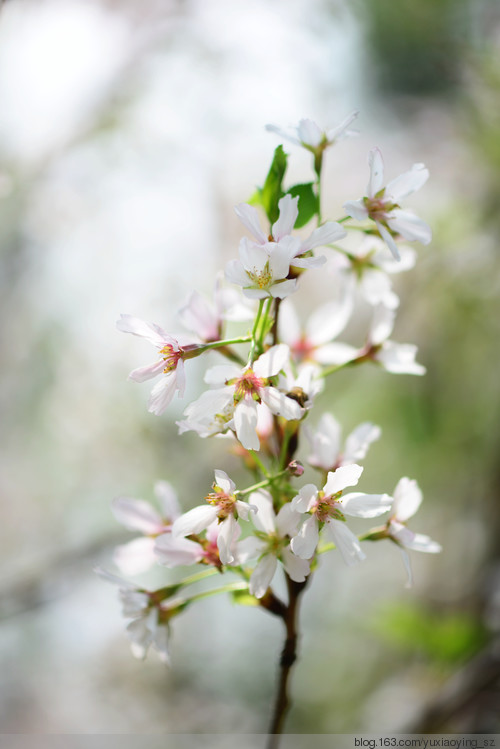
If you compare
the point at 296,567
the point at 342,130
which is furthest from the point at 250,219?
the point at 296,567

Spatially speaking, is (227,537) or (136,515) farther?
(136,515)

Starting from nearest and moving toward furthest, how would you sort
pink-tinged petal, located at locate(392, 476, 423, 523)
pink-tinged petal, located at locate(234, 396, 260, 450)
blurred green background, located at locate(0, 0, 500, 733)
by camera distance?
1. pink-tinged petal, located at locate(234, 396, 260, 450)
2. pink-tinged petal, located at locate(392, 476, 423, 523)
3. blurred green background, located at locate(0, 0, 500, 733)

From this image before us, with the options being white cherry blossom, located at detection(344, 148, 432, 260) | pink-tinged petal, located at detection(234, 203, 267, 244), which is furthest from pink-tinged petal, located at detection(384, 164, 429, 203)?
pink-tinged petal, located at detection(234, 203, 267, 244)

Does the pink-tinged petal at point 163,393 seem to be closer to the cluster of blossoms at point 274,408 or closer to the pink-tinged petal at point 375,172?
the cluster of blossoms at point 274,408

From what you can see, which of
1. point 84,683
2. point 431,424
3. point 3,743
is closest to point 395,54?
point 431,424

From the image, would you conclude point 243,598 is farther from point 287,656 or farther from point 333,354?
point 333,354

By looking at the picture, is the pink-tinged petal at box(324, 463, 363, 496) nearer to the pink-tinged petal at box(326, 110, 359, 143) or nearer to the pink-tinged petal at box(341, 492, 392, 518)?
the pink-tinged petal at box(341, 492, 392, 518)
